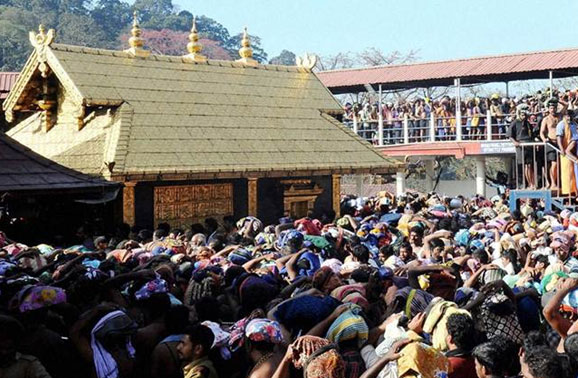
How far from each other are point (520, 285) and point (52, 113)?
1117 centimetres

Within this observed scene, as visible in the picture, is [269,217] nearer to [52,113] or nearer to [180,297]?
[52,113]

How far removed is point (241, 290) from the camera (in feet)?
22.3

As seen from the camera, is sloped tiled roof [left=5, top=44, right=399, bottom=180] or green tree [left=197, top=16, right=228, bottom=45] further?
green tree [left=197, top=16, right=228, bottom=45]

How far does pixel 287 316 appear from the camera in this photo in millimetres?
5930

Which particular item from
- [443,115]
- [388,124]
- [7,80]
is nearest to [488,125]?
[443,115]

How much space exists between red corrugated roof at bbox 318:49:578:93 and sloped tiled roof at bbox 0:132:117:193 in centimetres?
1404

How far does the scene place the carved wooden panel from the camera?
15305 millimetres

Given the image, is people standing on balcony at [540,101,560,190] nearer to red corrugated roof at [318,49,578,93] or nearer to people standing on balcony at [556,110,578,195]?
people standing on balcony at [556,110,578,195]

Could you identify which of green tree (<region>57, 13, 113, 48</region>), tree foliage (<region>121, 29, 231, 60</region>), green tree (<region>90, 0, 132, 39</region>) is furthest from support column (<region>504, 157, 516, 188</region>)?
green tree (<region>90, 0, 132, 39</region>)

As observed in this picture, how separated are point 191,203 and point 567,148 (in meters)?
6.72

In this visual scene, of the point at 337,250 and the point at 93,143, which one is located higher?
the point at 93,143

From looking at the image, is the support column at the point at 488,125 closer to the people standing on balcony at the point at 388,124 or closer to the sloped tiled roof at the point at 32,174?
the people standing on balcony at the point at 388,124

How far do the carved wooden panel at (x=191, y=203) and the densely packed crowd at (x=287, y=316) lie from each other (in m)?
5.41

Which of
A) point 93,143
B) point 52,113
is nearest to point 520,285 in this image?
point 93,143
